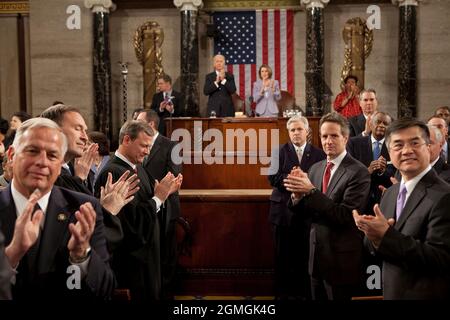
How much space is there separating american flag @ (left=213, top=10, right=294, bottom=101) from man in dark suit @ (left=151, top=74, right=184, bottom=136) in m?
1.59

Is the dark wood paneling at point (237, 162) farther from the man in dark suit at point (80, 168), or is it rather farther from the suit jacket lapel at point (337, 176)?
the man in dark suit at point (80, 168)

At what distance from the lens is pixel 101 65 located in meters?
11.6

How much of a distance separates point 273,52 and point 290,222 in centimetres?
735

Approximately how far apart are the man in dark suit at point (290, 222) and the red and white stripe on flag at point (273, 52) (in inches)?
262

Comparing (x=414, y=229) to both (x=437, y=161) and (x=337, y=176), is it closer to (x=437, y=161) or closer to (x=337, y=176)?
(x=337, y=176)

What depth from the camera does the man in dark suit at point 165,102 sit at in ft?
31.4

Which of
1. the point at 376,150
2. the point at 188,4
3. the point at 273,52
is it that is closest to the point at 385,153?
the point at 376,150

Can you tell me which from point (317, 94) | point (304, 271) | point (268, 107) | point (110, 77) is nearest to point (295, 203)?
point (304, 271)

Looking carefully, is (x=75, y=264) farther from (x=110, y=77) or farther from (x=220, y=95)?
(x=110, y=77)

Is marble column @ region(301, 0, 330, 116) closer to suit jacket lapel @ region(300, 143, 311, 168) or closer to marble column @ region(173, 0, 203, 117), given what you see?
marble column @ region(173, 0, 203, 117)

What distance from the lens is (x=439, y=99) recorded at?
11602mm

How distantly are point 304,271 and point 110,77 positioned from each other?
24.8 feet

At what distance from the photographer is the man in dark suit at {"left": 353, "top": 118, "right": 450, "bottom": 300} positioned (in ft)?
8.18

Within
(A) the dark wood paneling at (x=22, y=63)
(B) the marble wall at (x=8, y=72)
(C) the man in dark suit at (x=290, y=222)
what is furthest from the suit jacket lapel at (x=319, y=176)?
(B) the marble wall at (x=8, y=72)
